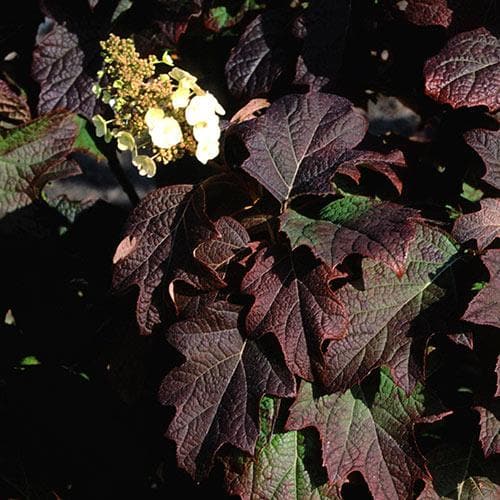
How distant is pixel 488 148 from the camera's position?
5.02 ft

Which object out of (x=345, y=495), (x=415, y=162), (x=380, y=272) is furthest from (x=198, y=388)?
(x=415, y=162)

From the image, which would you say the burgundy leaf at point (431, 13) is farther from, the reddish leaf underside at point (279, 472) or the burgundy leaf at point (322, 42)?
the reddish leaf underside at point (279, 472)

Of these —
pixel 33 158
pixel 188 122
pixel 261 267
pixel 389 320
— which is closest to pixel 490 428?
pixel 389 320

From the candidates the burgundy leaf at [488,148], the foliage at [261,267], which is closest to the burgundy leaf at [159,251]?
the foliage at [261,267]

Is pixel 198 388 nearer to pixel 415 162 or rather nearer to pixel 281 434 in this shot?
pixel 281 434

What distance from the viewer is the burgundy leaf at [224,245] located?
56.6 inches

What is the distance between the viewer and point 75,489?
193cm

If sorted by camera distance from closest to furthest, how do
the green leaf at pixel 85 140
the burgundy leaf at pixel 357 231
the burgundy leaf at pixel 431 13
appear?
the burgundy leaf at pixel 357 231 → the burgundy leaf at pixel 431 13 → the green leaf at pixel 85 140

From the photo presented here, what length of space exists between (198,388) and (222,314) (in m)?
0.13

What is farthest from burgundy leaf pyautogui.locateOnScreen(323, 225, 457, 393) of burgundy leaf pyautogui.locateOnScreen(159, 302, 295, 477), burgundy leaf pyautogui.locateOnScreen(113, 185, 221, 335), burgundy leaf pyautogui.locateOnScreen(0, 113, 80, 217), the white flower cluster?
burgundy leaf pyautogui.locateOnScreen(0, 113, 80, 217)

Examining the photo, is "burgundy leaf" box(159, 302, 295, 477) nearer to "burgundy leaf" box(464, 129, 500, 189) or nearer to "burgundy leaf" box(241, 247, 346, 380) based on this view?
"burgundy leaf" box(241, 247, 346, 380)

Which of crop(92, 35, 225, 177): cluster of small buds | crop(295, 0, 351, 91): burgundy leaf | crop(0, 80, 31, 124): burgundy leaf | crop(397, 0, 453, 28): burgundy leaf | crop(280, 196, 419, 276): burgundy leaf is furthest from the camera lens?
crop(0, 80, 31, 124): burgundy leaf

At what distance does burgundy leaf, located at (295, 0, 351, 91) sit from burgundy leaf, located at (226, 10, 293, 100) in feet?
0.22

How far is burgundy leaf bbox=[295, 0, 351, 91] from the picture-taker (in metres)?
1.75
